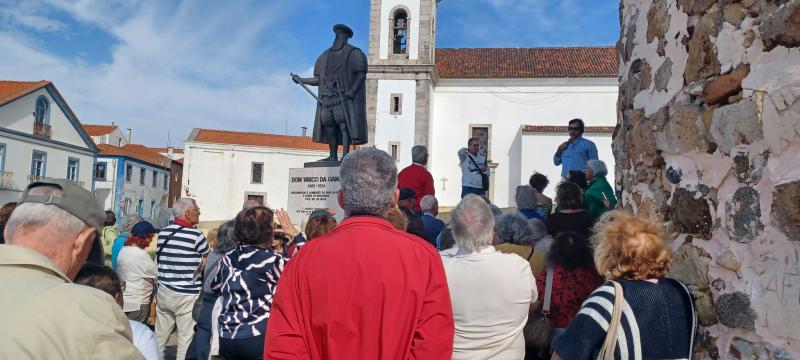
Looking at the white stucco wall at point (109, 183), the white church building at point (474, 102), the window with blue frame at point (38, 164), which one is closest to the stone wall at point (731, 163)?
the white church building at point (474, 102)

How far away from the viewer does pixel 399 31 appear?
27.5 m

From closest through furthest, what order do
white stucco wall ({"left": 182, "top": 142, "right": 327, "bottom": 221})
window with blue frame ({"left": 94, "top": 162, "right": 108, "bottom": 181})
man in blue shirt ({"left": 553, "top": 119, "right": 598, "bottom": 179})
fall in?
1. man in blue shirt ({"left": 553, "top": 119, "right": 598, "bottom": 179})
2. white stucco wall ({"left": 182, "top": 142, "right": 327, "bottom": 221})
3. window with blue frame ({"left": 94, "top": 162, "right": 108, "bottom": 181})

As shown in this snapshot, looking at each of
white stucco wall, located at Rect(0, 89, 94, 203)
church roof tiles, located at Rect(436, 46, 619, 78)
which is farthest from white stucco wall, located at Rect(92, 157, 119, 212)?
church roof tiles, located at Rect(436, 46, 619, 78)

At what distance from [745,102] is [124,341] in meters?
2.17

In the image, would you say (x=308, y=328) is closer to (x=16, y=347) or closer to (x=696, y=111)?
(x=16, y=347)

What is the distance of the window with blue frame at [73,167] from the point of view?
31266 mm

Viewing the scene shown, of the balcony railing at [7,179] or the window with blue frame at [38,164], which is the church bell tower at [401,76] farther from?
the window with blue frame at [38,164]

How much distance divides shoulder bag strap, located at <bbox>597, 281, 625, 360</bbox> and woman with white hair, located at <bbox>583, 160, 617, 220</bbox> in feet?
10.1

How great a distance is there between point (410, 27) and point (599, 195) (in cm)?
2314

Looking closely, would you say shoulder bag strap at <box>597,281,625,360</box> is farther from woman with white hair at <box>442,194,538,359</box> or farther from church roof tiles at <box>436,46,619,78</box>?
church roof tiles at <box>436,46,619,78</box>

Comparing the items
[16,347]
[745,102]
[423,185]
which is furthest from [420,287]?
[423,185]

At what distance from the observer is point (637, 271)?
2020 mm

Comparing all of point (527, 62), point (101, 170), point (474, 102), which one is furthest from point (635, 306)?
point (101, 170)

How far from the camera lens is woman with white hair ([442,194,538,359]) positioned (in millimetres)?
2666
